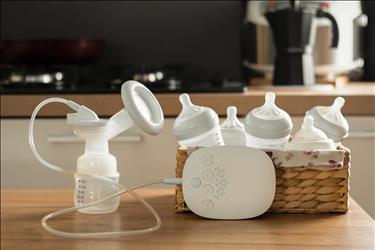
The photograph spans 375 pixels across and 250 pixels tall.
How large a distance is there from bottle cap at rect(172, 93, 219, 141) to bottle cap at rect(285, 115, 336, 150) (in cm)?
13

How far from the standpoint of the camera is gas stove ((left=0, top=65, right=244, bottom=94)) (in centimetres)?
211

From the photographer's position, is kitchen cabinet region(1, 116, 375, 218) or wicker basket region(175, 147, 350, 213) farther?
kitchen cabinet region(1, 116, 375, 218)

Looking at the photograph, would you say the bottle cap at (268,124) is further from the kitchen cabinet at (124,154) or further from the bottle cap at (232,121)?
the kitchen cabinet at (124,154)

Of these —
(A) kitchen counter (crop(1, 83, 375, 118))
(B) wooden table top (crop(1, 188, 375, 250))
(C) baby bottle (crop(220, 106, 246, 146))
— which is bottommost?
(B) wooden table top (crop(1, 188, 375, 250))

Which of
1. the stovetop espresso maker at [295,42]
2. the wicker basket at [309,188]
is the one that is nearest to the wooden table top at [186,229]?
the wicker basket at [309,188]

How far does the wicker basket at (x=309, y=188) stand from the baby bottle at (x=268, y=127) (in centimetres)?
4

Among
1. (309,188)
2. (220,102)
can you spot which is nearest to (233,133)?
(309,188)

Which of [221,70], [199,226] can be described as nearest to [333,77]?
[221,70]

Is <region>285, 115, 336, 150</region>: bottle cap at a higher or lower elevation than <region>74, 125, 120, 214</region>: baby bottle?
higher

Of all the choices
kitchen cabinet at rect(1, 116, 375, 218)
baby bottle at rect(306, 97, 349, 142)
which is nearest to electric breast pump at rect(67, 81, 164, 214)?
baby bottle at rect(306, 97, 349, 142)

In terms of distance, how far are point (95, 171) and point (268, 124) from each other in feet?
0.90

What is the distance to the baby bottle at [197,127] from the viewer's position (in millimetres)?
1049

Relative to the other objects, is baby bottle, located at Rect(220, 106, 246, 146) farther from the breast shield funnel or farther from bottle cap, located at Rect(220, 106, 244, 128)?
the breast shield funnel

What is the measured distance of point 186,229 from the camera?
979 mm
